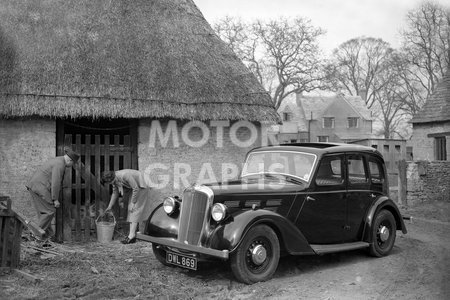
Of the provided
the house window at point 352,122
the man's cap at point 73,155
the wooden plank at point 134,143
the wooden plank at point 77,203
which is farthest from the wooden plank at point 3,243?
the house window at point 352,122

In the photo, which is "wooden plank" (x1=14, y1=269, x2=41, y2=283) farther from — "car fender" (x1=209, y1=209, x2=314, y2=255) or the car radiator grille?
"car fender" (x1=209, y1=209, x2=314, y2=255)

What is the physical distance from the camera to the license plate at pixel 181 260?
242 inches

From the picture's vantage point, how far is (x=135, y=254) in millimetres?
8102

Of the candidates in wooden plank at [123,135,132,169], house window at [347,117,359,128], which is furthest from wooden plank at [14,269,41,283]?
house window at [347,117,359,128]

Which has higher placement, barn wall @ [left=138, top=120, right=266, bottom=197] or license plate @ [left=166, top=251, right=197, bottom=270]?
barn wall @ [left=138, top=120, right=266, bottom=197]

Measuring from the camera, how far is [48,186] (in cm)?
869

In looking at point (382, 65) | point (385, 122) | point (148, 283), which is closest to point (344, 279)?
point (148, 283)

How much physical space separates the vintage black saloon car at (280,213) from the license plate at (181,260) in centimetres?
1

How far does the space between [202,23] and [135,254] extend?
6569 mm

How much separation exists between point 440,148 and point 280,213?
1831 cm

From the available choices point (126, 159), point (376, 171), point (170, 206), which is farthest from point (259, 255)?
point (126, 159)

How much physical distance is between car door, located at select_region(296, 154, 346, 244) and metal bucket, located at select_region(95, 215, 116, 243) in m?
4.00

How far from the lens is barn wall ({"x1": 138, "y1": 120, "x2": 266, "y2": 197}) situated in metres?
10.1

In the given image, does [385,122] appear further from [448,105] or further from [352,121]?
[448,105]
